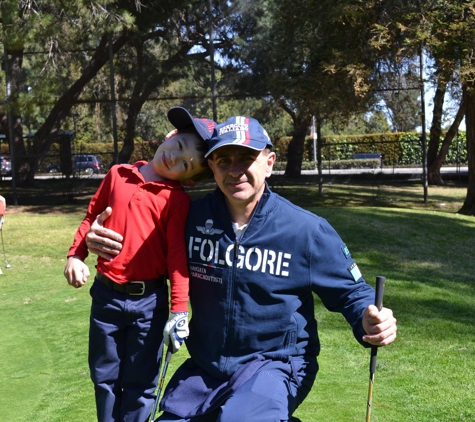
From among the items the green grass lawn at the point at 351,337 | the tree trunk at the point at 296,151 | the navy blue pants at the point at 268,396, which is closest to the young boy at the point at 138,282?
the navy blue pants at the point at 268,396

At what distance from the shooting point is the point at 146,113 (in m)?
17.6

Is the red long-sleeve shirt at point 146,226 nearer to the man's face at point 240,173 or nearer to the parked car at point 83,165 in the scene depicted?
the man's face at point 240,173

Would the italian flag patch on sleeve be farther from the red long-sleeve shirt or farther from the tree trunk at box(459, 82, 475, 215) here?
the tree trunk at box(459, 82, 475, 215)

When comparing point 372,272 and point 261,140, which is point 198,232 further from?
point 372,272

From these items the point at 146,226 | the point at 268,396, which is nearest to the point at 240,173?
the point at 146,226

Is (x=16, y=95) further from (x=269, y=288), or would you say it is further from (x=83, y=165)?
(x=269, y=288)

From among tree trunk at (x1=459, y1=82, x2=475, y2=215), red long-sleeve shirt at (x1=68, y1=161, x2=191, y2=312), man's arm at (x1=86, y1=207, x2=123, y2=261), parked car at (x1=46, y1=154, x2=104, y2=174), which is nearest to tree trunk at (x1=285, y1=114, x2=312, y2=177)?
parked car at (x1=46, y1=154, x2=104, y2=174)

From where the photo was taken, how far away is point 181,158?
3195mm

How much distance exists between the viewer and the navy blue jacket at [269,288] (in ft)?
8.85

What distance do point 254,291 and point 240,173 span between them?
0.48 metres

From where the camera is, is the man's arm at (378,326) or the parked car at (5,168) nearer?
the man's arm at (378,326)

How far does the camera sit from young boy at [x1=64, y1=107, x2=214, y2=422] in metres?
3.12

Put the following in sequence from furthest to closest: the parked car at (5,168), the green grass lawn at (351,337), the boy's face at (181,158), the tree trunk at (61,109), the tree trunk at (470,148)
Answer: the parked car at (5,168) → the tree trunk at (61,109) → the tree trunk at (470,148) → the green grass lawn at (351,337) → the boy's face at (181,158)

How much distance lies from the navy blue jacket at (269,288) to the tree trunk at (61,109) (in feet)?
50.7
